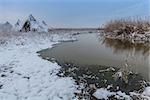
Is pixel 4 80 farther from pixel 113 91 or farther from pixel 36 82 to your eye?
pixel 113 91

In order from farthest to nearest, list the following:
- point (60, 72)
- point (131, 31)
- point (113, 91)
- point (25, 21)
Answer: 1. point (25, 21)
2. point (131, 31)
3. point (60, 72)
4. point (113, 91)

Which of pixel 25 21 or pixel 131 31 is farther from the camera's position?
pixel 25 21

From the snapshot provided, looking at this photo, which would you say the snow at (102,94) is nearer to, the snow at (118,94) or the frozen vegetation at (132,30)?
the snow at (118,94)

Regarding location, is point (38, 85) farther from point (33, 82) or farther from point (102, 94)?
point (102, 94)

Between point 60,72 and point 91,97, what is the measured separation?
→ 2552 mm

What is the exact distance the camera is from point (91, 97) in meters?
6.34

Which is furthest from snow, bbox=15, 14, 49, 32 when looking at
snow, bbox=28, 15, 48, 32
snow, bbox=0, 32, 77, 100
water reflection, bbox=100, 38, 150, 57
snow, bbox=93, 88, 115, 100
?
snow, bbox=93, 88, 115, 100

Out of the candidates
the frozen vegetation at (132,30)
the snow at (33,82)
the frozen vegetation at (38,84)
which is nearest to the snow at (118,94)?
the frozen vegetation at (38,84)

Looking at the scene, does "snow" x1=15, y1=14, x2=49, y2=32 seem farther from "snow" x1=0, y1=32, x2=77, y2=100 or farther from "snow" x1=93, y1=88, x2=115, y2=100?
"snow" x1=93, y1=88, x2=115, y2=100

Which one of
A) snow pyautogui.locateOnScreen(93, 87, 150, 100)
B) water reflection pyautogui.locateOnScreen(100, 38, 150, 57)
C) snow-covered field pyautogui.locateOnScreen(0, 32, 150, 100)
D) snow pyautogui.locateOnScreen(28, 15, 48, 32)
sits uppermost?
snow pyautogui.locateOnScreen(28, 15, 48, 32)

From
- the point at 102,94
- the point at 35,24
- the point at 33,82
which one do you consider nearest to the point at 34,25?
the point at 35,24

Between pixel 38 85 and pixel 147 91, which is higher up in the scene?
pixel 38 85

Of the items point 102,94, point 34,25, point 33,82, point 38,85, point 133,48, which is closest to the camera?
point 102,94

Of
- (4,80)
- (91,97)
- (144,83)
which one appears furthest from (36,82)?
(144,83)
